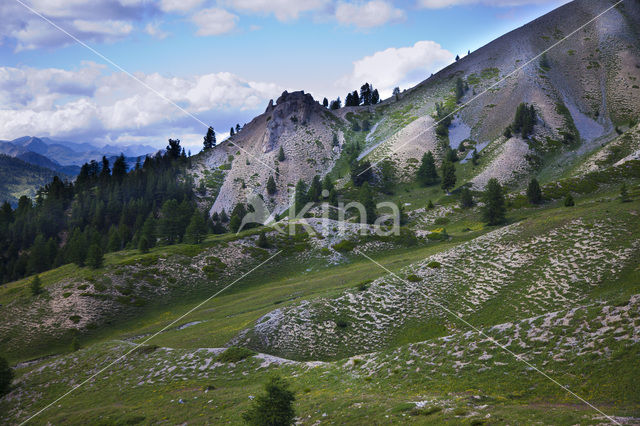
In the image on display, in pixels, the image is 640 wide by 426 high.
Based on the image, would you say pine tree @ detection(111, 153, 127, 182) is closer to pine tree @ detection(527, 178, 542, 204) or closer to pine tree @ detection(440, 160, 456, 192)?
pine tree @ detection(440, 160, 456, 192)

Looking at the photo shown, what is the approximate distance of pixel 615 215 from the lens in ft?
142

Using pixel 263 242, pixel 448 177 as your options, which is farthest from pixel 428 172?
pixel 263 242

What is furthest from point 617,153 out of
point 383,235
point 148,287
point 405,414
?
point 148,287

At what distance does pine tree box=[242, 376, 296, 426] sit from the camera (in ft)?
59.0

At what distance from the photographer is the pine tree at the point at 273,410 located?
18.0 m

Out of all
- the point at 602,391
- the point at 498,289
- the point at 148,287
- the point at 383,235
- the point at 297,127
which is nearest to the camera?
the point at 602,391

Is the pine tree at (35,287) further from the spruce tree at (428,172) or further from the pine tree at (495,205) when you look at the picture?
the spruce tree at (428,172)

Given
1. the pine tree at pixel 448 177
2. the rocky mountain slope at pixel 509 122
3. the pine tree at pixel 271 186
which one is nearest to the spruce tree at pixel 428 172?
the rocky mountain slope at pixel 509 122

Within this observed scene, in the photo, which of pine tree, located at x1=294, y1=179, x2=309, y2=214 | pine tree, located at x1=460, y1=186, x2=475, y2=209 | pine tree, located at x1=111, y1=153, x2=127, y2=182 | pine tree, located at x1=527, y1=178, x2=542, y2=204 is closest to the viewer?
pine tree, located at x1=527, y1=178, x2=542, y2=204

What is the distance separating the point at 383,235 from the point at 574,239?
146 ft

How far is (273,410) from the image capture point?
18109 millimetres

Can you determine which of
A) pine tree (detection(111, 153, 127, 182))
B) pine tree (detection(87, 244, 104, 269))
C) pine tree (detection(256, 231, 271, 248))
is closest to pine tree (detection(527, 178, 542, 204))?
pine tree (detection(256, 231, 271, 248))

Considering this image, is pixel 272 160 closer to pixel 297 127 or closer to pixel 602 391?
pixel 297 127

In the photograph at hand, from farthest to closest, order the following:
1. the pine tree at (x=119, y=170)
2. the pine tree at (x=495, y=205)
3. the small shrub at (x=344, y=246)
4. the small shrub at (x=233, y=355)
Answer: the pine tree at (x=119, y=170), the small shrub at (x=344, y=246), the pine tree at (x=495, y=205), the small shrub at (x=233, y=355)
